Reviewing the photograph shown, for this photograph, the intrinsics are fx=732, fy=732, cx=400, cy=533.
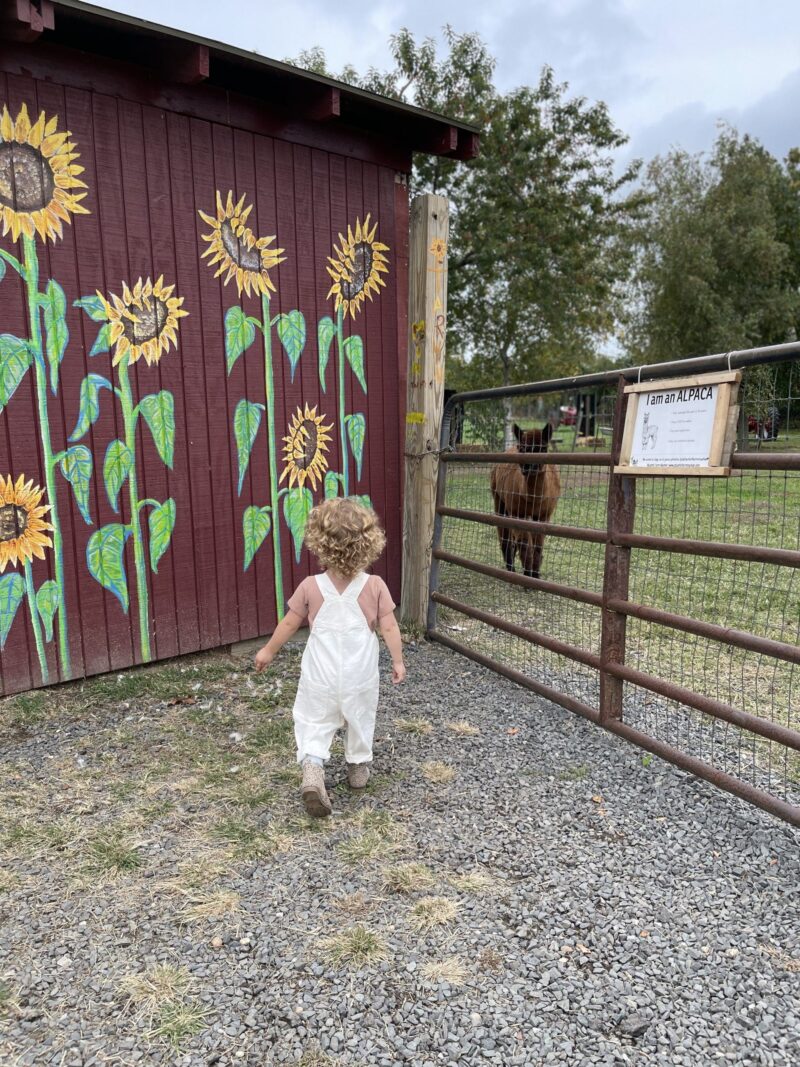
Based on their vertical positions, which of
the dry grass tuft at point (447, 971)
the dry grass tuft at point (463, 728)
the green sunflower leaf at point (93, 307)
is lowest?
the dry grass tuft at point (447, 971)

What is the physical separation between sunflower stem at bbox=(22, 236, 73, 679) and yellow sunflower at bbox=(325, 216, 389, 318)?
73.4 inches

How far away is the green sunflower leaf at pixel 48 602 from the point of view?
4016mm

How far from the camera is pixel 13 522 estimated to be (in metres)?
3.89

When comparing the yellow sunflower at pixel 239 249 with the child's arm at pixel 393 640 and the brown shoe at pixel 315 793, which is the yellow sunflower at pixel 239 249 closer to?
the child's arm at pixel 393 640

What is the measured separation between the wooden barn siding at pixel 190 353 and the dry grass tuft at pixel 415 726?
1.48m

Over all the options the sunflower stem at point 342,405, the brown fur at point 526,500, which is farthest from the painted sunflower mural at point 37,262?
the brown fur at point 526,500

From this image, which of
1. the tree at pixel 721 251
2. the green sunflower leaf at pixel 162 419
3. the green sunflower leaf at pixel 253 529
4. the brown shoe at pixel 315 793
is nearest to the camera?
the brown shoe at pixel 315 793

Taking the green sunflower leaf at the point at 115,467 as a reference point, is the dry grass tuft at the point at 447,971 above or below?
below

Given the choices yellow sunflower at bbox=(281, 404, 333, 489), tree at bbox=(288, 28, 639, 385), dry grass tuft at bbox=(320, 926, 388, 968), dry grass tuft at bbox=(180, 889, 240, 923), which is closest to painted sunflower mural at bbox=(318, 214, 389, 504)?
yellow sunflower at bbox=(281, 404, 333, 489)

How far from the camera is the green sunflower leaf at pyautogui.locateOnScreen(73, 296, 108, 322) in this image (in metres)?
3.99

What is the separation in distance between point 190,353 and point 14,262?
3.33 ft

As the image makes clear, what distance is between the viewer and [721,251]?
26.2 meters

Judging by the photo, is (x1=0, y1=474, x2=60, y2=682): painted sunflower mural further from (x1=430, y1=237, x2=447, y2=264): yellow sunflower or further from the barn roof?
(x1=430, y1=237, x2=447, y2=264): yellow sunflower

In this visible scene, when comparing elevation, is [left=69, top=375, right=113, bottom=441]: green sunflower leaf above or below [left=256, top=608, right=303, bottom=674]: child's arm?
above
